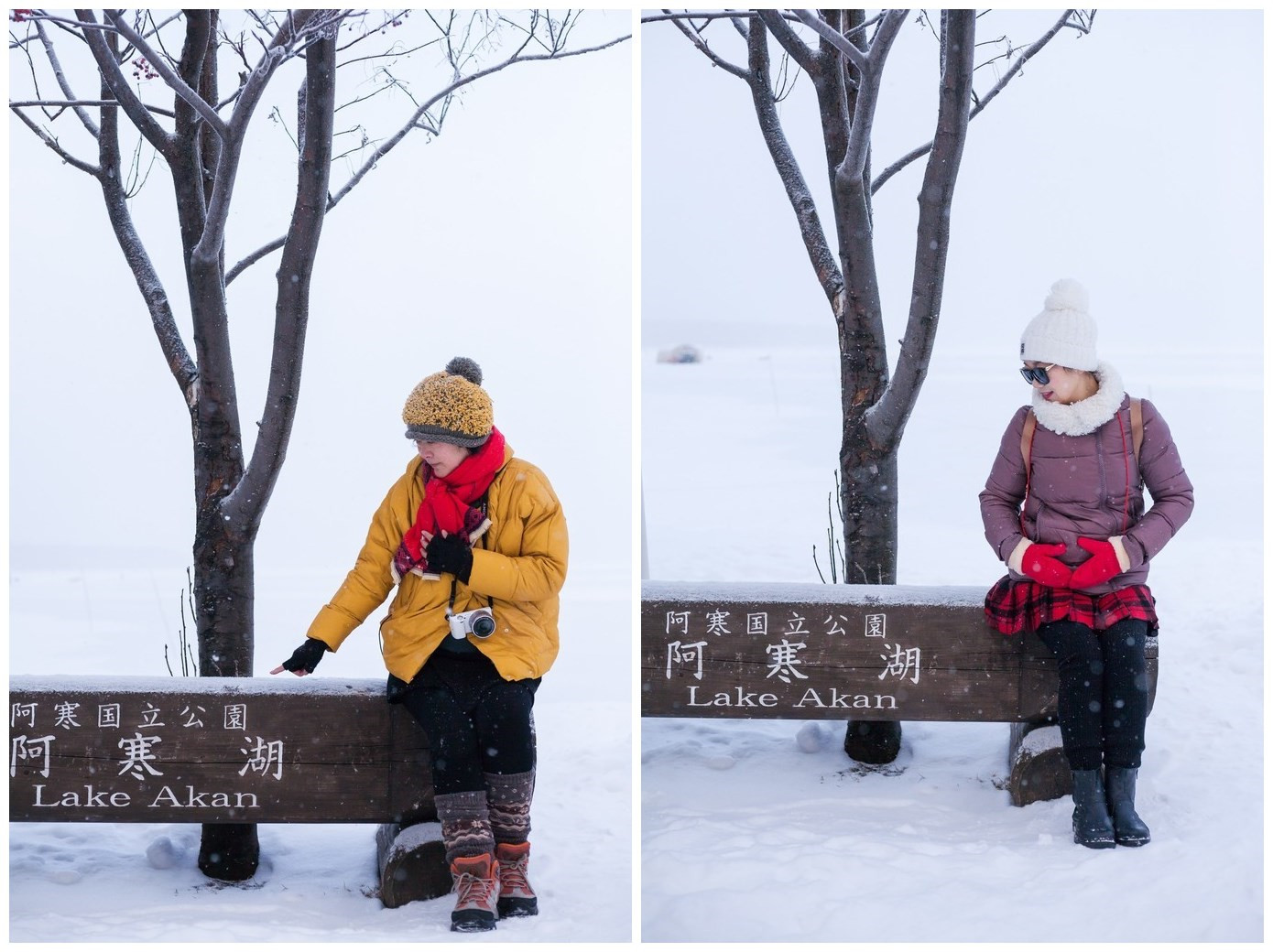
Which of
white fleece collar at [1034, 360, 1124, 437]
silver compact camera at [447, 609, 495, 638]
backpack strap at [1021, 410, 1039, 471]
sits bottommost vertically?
silver compact camera at [447, 609, 495, 638]

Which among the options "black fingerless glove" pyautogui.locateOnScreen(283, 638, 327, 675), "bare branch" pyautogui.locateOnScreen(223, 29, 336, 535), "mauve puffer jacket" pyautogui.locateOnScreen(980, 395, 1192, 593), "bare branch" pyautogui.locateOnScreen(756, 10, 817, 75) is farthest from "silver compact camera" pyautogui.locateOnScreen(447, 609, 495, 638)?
"bare branch" pyautogui.locateOnScreen(756, 10, 817, 75)

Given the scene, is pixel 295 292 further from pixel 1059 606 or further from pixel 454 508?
pixel 1059 606

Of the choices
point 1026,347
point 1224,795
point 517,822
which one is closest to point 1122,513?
point 1026,347

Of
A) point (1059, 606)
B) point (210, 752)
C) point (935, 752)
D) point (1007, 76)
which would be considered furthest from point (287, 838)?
point (1007, 76)

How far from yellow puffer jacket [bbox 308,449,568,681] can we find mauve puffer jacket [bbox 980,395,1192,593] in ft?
3.60

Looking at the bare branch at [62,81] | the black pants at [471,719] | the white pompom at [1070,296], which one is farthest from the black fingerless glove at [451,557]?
the bare branch at [62,81]

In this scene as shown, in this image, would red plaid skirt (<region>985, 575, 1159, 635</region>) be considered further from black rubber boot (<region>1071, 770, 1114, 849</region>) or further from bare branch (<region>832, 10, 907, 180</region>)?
bare branch (<region>832, 10, 907, 180</region>)

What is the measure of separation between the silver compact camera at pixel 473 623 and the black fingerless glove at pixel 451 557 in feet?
0.29

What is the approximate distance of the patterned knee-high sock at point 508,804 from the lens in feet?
8.35

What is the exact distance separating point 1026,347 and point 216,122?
6.52ft

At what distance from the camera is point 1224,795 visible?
2.90 metres

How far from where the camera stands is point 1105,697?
265cm

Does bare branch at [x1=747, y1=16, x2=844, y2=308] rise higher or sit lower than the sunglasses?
higher

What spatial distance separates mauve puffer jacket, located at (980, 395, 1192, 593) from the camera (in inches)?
103
